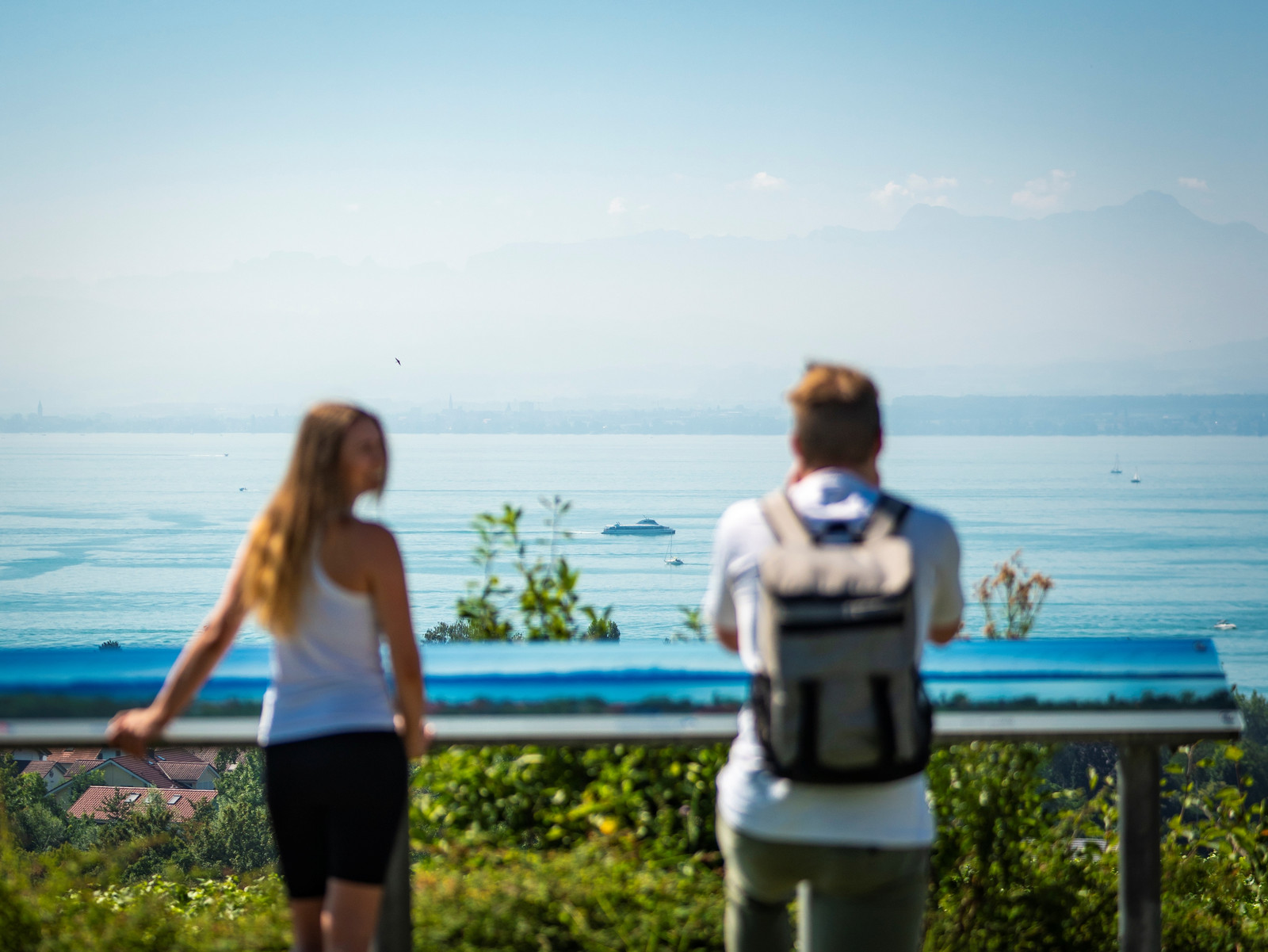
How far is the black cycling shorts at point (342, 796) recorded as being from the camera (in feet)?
7.11

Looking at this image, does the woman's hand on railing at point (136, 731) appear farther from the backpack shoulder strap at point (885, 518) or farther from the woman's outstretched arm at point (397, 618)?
the backpack shoulder strap at point (885, 518)

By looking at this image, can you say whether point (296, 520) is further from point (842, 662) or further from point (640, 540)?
point (640, 540)

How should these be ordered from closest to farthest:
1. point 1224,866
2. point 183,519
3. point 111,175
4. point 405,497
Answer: point 1224,866, point 183,519, point 405,497, point 111,175

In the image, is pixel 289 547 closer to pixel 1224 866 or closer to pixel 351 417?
pixel 351 417

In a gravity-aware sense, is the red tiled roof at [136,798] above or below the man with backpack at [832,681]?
below

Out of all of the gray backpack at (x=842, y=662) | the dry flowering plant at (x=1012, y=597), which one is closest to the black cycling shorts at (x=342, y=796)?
the gray backpack at (x=842, y=662)

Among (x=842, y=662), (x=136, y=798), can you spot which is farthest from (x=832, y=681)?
(x=136, y=798)

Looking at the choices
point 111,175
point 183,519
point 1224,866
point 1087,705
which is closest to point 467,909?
point 1087,705

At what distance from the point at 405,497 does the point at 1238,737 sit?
545ft

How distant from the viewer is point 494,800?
3.42 metres

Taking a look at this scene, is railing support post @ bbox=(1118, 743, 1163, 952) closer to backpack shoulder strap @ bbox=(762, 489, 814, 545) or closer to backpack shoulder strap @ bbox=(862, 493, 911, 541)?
backpack shoulder strap @ bbox=(862, 493, 911, 541)

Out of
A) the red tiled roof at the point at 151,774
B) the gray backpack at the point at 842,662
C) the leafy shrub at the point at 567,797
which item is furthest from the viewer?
the red tiled roof at the point at 151,774

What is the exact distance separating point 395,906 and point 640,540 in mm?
134346

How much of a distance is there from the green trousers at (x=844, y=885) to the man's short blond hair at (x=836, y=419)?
69 cm
